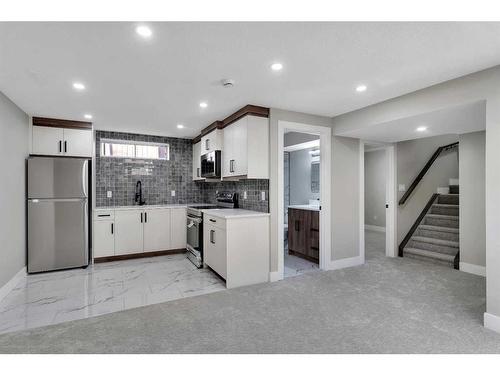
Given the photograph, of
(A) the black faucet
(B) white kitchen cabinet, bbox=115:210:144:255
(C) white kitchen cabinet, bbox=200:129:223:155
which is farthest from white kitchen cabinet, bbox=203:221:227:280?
(A) the black faucet

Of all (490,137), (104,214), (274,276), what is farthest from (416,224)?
(104,214)

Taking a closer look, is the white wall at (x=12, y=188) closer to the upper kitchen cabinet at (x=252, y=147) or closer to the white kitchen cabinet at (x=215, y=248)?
the white kitchen cabinet at (x=215, y=248)

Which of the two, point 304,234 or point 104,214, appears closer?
point 104,214

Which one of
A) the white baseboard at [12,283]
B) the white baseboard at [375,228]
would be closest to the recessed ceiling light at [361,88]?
the white baseboard at [12,283]

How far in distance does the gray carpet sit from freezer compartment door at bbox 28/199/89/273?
6.36 feet

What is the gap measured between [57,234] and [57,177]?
85 cm

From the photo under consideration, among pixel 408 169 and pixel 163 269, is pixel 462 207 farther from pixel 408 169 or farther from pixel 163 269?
pixel 163 269

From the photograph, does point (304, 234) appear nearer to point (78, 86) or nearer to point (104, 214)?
point (104, 214)

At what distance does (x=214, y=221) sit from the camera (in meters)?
3.57

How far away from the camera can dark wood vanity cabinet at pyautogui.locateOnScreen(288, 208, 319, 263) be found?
4176mm

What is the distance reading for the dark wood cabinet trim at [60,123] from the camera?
3.92m

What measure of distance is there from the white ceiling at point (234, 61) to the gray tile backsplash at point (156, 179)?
160cm

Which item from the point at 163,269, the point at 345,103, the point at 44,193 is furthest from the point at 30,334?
the point at 345,103

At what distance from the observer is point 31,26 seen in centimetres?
169
